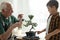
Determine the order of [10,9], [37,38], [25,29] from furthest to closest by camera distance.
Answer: [25,29] → [37,38] → [10,9]

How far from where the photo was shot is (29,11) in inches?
118

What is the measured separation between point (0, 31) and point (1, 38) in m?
0.09

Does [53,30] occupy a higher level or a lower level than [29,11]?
lower

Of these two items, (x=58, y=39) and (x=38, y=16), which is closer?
(x=58, y=39)

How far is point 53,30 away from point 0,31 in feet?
2.24

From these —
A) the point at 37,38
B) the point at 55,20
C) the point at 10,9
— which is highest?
the point at 10,9

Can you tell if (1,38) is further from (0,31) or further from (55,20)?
(55,20)

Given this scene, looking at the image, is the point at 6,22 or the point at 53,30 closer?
the point at 53,30

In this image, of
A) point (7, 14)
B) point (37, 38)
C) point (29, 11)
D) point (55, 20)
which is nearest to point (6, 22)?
point (7, 14)

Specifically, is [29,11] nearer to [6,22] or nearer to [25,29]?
[25,29]

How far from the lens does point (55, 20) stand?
6.59 feet

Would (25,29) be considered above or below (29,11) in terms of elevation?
below

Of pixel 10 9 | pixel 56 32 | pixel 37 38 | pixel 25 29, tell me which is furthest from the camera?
pixel 25 29

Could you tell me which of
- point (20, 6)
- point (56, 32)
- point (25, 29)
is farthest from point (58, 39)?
point (20, 6)
